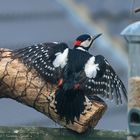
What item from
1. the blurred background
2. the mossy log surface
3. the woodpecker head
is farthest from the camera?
the blurred background

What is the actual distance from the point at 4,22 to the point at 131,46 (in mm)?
2469

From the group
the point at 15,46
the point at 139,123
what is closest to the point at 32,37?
the point at 15,46

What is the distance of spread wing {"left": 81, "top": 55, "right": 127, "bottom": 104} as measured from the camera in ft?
13.7

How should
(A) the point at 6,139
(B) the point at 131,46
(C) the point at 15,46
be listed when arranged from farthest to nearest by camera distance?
(C) the point at 15,46 < (A) the point at 6,139 < (B) the point at 131,46

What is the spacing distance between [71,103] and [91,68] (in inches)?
5.7

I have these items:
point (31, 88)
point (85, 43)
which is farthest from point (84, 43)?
point (31, 88)

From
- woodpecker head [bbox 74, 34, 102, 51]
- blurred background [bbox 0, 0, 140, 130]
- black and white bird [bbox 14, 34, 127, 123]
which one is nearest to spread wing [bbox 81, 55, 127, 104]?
black and white bird [bbox 14, 34, 127, 123]

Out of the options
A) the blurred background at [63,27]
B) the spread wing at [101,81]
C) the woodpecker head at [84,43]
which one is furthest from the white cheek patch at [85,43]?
the blurred background at [63,27]

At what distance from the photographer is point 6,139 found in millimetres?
4145

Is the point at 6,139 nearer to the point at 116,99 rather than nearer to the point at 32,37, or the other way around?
the point at 116,99

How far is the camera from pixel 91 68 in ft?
13.7

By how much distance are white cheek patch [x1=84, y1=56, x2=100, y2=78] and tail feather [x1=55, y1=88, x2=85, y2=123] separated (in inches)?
2.8

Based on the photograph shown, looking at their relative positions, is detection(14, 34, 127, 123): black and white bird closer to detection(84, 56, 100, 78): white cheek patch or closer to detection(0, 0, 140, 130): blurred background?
detection(84, 56, 100, 78): white cheek patch

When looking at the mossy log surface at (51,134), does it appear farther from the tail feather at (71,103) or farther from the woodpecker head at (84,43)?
the woodpecker head at (84,43)
